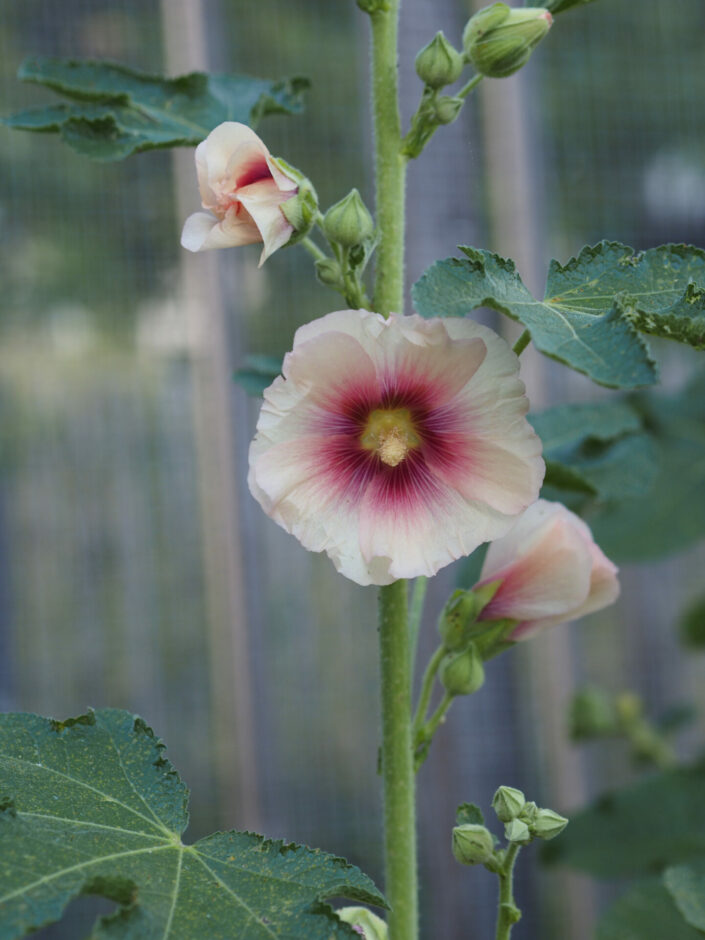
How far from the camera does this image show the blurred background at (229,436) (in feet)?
4.19

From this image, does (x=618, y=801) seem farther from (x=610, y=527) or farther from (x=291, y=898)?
(x=291, y=898)

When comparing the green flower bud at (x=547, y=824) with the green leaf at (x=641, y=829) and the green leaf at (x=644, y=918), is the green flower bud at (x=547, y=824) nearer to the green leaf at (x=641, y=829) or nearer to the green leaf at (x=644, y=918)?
the green leaf at (x=644, y=918)

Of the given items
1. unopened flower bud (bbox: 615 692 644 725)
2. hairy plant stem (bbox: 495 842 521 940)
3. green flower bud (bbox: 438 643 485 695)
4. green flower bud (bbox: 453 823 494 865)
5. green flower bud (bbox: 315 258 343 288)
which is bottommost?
unopened flower bud (bbox: 615 692 644 725)

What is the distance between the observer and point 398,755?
0.52 m

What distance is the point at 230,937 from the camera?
393 mm

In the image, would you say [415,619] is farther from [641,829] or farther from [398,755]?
[641,829]

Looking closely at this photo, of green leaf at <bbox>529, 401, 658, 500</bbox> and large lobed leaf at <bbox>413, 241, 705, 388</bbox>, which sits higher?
large lobed leaf at <bbox>413, 241, 705, 388</bbox>

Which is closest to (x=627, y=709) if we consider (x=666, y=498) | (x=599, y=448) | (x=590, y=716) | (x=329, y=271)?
(x=590, y=716)

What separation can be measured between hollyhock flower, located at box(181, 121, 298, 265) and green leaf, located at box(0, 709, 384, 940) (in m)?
0.24

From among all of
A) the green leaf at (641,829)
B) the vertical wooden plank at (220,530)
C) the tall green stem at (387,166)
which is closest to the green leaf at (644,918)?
the green leaf at (641,829)

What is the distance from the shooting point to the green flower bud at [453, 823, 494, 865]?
47 cm

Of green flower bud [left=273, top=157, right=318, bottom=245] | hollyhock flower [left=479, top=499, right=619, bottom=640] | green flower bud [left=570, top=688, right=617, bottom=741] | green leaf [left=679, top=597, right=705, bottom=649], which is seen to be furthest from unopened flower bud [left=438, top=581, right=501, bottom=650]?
green leaf [left=679, top=597, right=705, bottom=649]

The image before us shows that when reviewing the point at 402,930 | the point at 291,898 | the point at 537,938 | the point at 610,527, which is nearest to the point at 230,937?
the point at 291,898

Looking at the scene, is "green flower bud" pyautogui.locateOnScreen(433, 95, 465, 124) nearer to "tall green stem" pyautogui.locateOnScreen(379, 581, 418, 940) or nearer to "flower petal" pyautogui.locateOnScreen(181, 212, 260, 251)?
"flower petal" pyautogui.locateOnScreen(181, 212, 260, 251)
